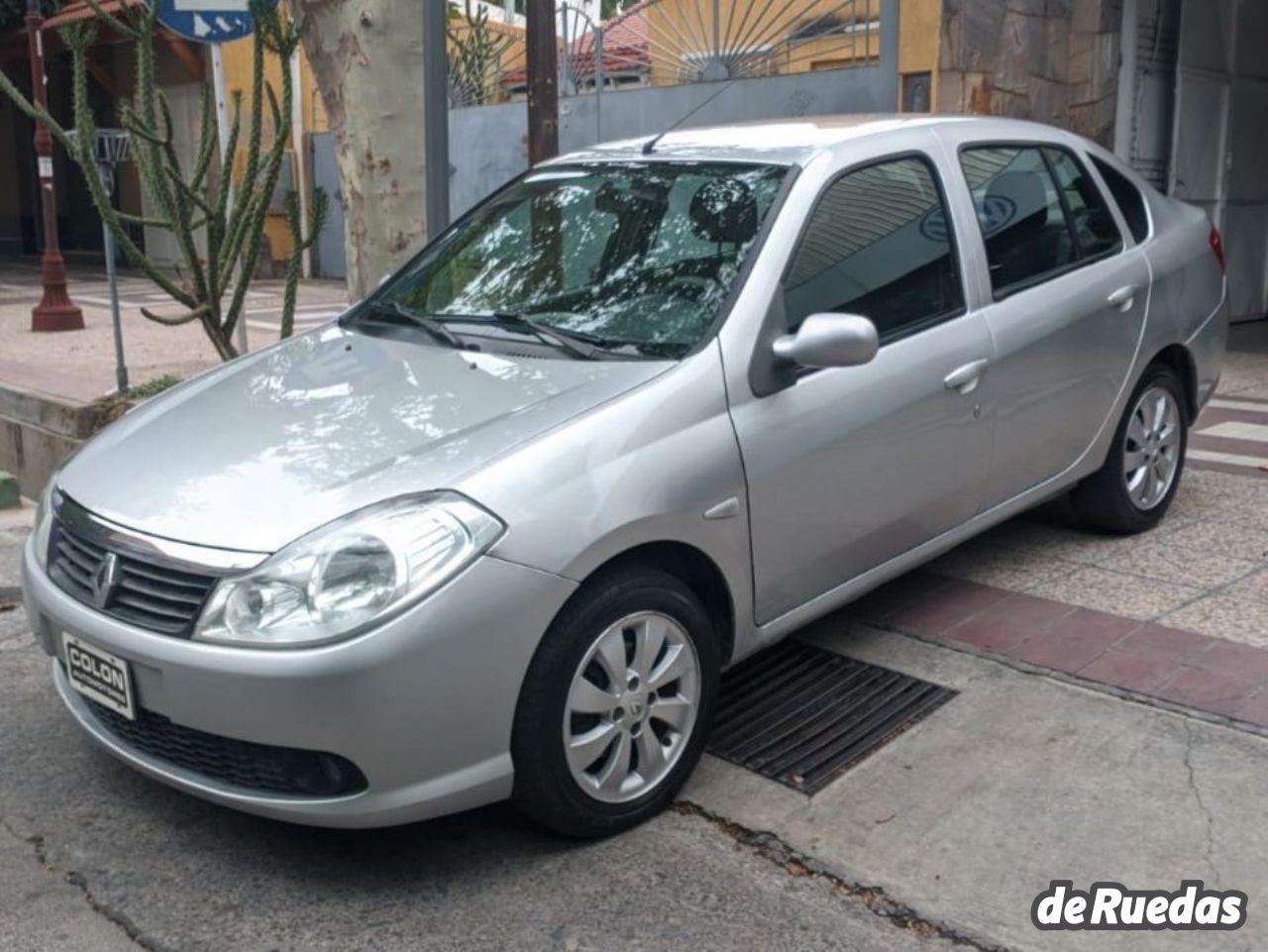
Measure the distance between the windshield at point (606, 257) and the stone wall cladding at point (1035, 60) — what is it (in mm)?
→ 5193

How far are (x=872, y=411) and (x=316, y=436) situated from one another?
1.62 metres

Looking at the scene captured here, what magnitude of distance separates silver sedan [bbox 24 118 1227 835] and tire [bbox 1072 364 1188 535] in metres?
0.10

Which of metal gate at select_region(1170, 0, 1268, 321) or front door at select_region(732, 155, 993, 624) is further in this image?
metal gate at select_region(1170, 0, 1268, 321)

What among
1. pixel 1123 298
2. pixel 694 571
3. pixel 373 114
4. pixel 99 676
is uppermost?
pixel 373 114

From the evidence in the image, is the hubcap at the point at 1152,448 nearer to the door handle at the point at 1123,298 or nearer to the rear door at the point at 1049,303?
the rear door at the point at 1049,303

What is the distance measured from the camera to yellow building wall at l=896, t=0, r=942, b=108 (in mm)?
9085

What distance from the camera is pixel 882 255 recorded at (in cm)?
426

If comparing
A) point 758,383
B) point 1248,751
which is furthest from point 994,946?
point 758,383

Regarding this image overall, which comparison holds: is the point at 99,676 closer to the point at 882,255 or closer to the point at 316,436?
the point at 316,436

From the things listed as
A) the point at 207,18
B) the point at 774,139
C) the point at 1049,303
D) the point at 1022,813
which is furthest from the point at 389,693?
the point at 207,18

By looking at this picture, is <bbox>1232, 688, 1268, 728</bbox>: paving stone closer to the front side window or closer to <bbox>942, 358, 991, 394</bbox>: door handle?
<bbox>942, 358, 991, 394</bbox>: door handle

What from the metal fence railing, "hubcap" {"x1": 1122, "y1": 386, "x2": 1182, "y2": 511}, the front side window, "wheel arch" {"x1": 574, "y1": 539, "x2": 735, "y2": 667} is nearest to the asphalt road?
"wheel arch" {"x1": 574, "y1": 539, "x2": 735, "y2": 667}

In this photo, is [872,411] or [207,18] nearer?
[872,411]

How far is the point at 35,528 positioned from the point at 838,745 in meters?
2.33
